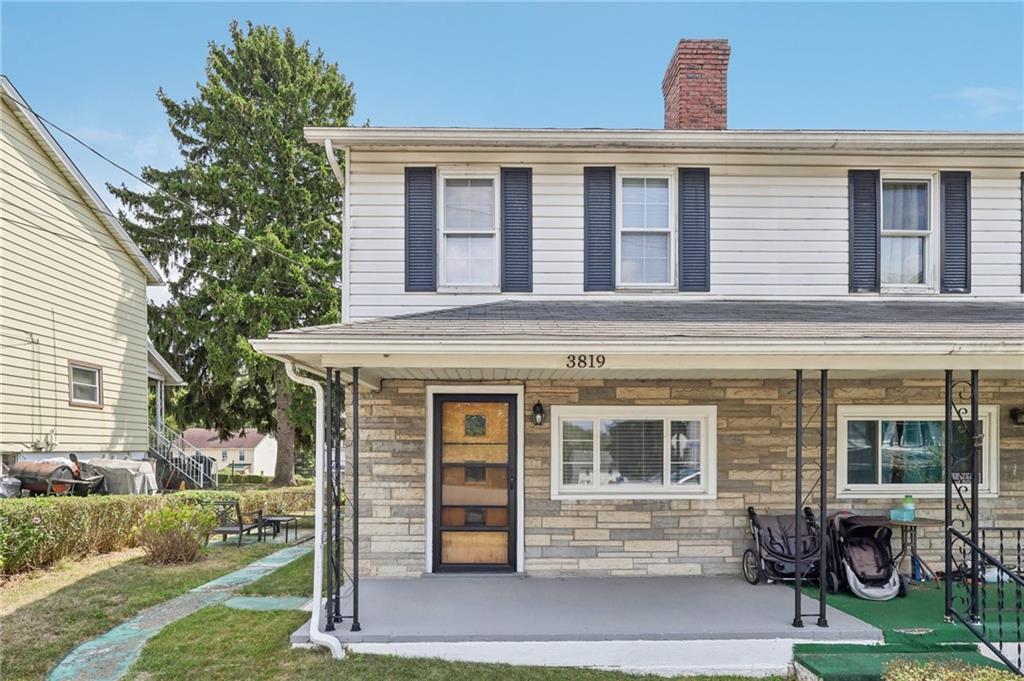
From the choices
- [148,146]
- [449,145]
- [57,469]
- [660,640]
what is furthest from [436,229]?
[148,146]

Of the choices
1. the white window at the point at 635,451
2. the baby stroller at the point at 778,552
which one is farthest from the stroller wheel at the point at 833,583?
the white window at the point at 635,451

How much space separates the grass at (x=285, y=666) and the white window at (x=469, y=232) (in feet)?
12.9

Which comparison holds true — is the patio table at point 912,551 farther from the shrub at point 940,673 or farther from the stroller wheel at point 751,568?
the shrub at point 940,673

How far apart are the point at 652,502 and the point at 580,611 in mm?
1757

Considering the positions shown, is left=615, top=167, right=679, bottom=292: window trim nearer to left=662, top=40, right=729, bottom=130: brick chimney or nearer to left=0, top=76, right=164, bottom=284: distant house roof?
left=662, top=40, right=729, bottom=130: brick chimney

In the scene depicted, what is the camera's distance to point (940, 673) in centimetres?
421

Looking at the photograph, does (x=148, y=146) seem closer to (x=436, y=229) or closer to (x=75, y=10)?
(x=75, y=10)

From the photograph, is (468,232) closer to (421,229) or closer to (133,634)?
(421,229)

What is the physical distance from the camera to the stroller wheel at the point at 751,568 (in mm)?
6648

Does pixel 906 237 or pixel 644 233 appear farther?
pixel 906 237

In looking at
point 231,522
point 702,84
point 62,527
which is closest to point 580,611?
point 702,84

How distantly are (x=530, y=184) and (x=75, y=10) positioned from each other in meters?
9.07

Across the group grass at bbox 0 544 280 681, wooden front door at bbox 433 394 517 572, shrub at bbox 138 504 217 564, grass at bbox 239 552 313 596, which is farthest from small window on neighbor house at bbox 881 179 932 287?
shrub at bbox 138 504 217 564

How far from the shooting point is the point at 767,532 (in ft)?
22.3
